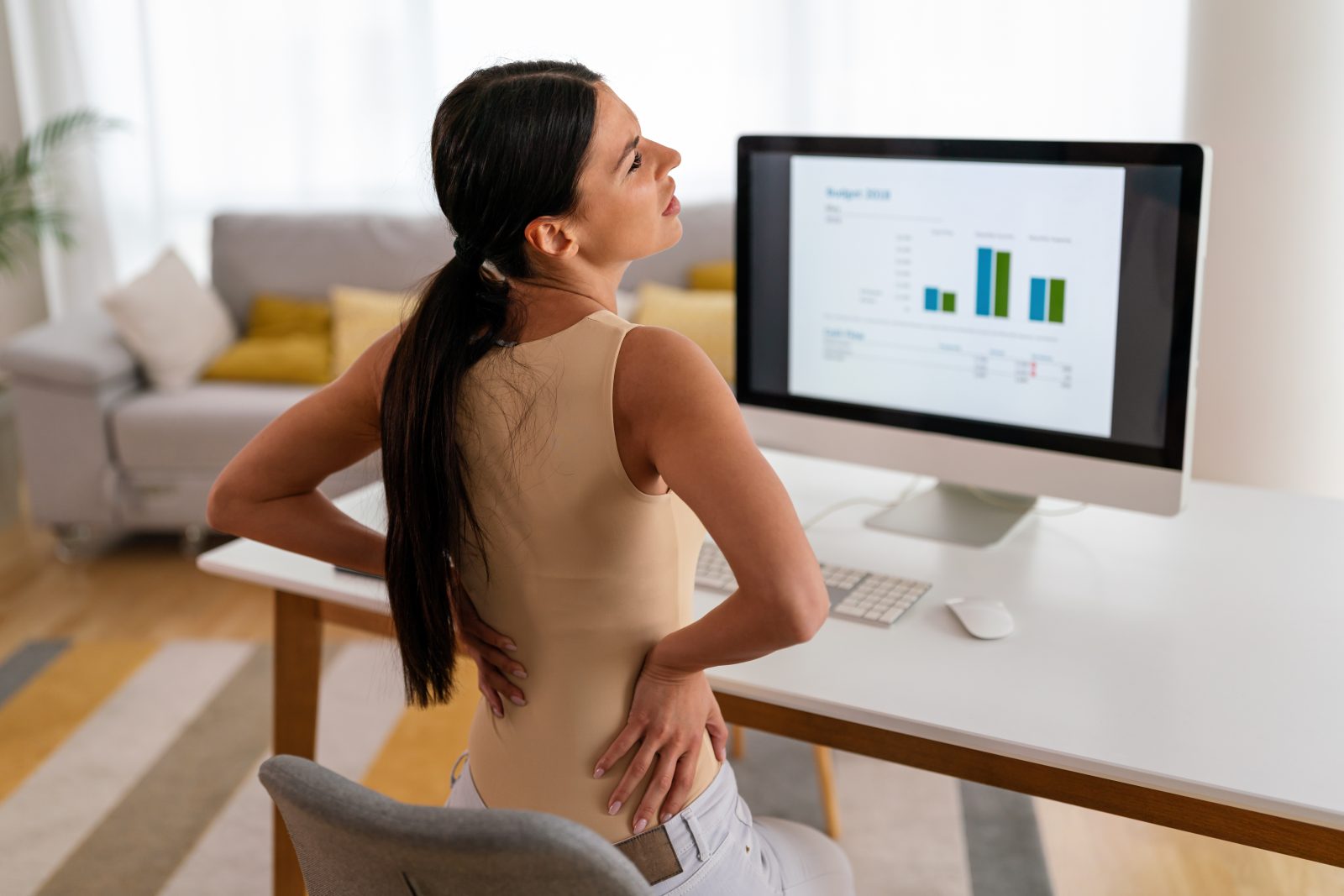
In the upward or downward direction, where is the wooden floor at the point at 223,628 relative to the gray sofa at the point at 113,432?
downward

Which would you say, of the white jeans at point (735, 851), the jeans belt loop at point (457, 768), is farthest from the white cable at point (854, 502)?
the jeans belt loop at point (457, 768)

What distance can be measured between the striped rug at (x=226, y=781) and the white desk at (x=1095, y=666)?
604 mm

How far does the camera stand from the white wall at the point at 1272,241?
269 centimetres

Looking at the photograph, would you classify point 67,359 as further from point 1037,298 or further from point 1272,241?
point 1272,241

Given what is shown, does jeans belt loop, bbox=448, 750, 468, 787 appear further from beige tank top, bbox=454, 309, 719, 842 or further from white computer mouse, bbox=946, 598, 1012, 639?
white computer mouse, bbox=946, 598, 1012, 639

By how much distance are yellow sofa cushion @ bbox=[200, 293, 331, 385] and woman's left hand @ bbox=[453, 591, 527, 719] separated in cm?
279

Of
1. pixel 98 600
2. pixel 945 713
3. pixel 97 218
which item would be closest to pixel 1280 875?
pixel 945 713

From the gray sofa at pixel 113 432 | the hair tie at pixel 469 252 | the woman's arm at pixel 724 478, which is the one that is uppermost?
the hair tie at pixel 469 252

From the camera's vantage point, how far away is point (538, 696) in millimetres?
1134

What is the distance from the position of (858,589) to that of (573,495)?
522 millimetres

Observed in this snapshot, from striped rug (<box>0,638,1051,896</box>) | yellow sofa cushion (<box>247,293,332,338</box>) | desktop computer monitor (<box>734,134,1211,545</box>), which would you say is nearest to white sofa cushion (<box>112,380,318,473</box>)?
yellow sofa cushion (<box>247,293,332,338</box>)

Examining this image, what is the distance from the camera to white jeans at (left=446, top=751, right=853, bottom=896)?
1119mm

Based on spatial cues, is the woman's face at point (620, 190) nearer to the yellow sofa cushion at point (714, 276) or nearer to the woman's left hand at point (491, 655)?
the woman's left hand at point (491, 655)

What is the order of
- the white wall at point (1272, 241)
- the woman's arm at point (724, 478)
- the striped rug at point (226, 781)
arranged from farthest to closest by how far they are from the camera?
1. the white wall at point (1272, 241)
2. the striped rug at point (226, 781)
3. the woman's arm at point (724, 478)
